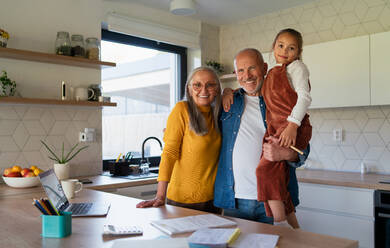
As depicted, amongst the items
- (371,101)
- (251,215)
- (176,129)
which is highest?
(371,101)

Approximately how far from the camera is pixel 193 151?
1.80 m

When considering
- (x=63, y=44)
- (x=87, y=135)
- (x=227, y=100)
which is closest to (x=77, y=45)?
(x=63, y=44)

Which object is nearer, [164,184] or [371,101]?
[164,184]

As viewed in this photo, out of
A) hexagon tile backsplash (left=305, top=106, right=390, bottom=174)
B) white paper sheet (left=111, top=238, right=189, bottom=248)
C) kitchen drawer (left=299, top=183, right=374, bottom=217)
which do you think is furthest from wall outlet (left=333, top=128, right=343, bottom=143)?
white paper sheet (left=111, top=238, right=189, bottom=248)

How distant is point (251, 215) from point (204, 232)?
0.62 m

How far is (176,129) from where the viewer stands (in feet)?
6.01

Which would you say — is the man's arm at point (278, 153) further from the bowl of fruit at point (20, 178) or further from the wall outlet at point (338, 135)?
the wall outlet at point (338, 135)

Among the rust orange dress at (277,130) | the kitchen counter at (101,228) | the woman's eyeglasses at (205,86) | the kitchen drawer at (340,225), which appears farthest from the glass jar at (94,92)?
the kitchen drawer at (340,225)

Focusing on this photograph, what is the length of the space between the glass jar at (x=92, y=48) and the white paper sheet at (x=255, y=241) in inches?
91.1

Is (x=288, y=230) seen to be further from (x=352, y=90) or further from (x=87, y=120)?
(x=87, y=120)

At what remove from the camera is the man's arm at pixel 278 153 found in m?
1.62

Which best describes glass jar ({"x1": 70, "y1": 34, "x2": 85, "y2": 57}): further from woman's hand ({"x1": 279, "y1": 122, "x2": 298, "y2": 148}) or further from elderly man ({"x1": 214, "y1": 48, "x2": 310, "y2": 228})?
woman's hand ({"x1": 279, "y1": 122, "x2": 298, "y2": 148})

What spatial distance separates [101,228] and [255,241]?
0.59 meters

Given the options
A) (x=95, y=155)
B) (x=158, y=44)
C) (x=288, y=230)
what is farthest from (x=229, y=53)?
(x=288, y=230)
